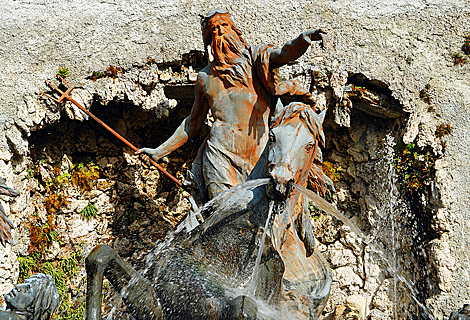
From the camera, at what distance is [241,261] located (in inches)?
112

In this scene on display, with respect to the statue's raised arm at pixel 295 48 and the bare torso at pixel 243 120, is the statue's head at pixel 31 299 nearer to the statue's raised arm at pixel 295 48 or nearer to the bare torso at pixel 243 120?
the bare torso at pixel 243 120

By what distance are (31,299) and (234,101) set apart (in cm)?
180

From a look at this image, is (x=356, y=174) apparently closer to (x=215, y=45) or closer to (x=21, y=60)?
(x=215, y=45)

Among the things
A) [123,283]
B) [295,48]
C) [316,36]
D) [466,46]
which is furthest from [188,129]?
[466,46]

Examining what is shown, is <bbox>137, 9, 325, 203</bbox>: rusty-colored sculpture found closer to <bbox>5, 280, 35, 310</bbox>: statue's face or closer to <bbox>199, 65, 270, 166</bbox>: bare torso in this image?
<bbox>199, 65, 270, 166</bbox>: bare torso

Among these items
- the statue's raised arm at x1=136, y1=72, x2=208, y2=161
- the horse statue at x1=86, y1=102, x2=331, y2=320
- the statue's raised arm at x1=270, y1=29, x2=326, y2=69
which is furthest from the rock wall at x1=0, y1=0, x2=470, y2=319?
the horse statue at x1=86, y1=102, x2=331, y2=320

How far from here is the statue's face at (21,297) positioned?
7.38 ft

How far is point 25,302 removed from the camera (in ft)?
7.38

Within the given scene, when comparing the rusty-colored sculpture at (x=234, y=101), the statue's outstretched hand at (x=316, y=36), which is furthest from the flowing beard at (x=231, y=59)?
the statue's outstretched hand at (x=316, y=36)

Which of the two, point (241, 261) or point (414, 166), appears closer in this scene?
point (241, 261)

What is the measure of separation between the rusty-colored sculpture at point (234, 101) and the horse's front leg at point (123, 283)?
1083 mm

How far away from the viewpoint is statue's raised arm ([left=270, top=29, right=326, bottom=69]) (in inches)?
127

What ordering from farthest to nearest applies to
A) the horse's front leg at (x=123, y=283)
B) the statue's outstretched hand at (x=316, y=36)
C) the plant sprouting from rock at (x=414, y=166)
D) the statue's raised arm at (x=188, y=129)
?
the plant sprouting from rock at (x=414, y=166)
the statue's raised arm at (x=188, y=129)
the statue's outstretched hand at (x=316, y=36)
the horse's front leg at (x=123, y=283)

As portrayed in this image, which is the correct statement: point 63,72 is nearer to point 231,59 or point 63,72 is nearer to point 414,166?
point 231,59
